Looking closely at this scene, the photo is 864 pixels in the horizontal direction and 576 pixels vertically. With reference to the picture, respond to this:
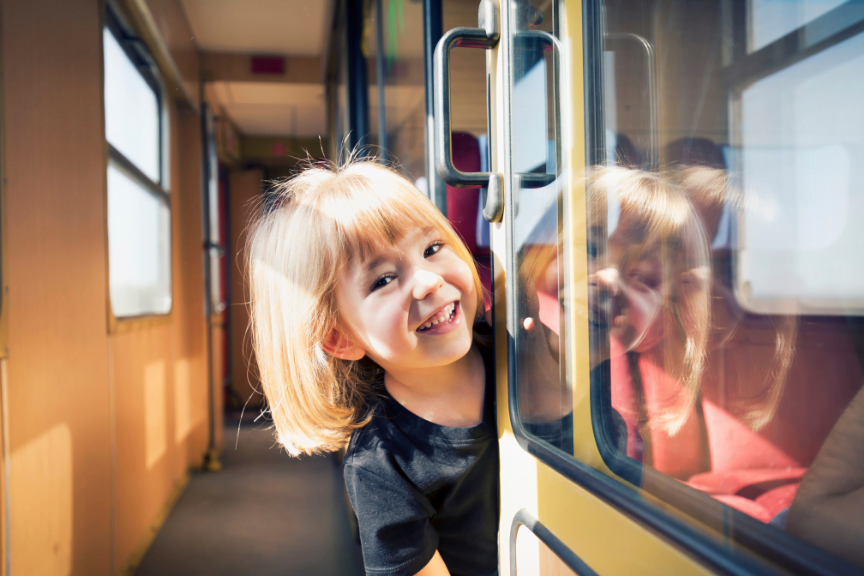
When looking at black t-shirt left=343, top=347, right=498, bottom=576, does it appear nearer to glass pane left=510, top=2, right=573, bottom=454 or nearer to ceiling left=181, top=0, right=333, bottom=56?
glass pane left=510, top=2, right=573, bottom=454

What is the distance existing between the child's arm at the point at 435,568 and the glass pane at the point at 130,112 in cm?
224

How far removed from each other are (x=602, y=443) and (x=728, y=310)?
21cm

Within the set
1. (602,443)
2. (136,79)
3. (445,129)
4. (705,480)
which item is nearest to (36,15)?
(136,79)

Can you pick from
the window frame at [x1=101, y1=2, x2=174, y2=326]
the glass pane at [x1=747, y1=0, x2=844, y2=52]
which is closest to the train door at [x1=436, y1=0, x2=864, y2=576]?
the glass pane at [x1=747, y1=0, x2=844, y2=52]

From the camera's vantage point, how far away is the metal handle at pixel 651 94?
1.63 ft

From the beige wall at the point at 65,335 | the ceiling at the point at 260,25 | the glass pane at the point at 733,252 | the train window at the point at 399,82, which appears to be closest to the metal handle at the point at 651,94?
the glass pane at the point at 733,252

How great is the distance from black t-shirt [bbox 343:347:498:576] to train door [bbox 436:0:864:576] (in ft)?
0.76

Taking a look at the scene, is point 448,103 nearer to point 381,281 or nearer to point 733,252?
point 381,281

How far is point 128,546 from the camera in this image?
A: 2.47 m

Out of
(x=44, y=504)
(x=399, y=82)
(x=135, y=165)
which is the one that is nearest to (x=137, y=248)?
(x=135, y=165)

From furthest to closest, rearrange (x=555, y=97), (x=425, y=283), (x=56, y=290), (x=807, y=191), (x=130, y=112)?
(x=130, y=112)
(x=56, y=290)
(x=425, y=283)
(x=555, y=97)
(x=807, y=191)

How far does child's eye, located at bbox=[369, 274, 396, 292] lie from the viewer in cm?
84

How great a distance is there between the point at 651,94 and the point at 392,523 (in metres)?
0.70

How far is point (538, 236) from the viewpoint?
0.71 m
